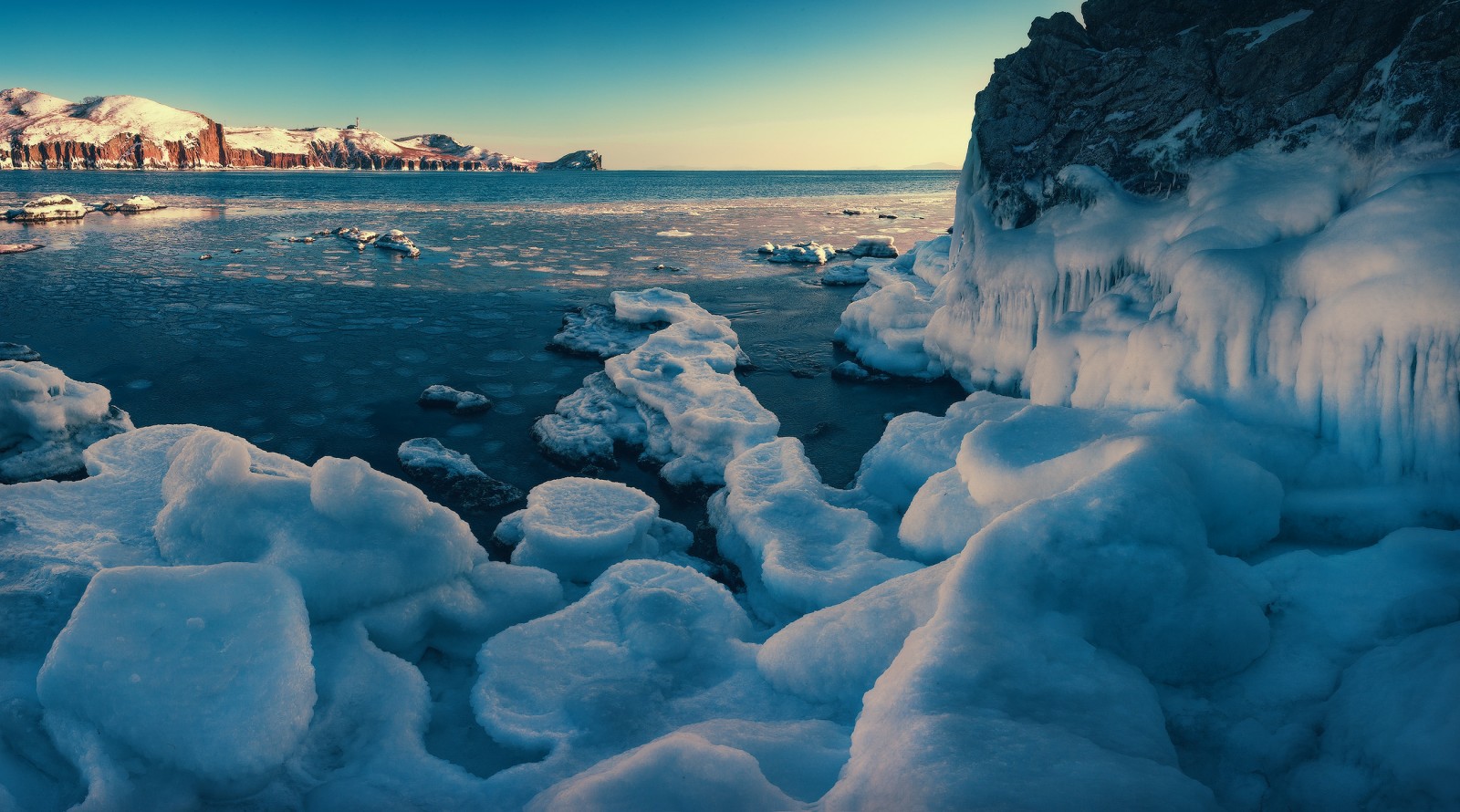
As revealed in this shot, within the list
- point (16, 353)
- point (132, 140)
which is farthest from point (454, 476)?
point (132, 140)

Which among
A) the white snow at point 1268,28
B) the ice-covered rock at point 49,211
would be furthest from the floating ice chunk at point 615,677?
the ice-covered rock at point 49,211

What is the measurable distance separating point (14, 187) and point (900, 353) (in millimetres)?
71257

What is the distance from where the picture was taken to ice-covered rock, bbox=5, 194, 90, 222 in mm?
29562

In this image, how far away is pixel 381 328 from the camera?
43.6ft

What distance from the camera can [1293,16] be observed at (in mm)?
6965

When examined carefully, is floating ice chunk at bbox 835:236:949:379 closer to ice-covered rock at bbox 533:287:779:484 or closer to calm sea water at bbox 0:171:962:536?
calm sea water at bbox 0:171:962:536

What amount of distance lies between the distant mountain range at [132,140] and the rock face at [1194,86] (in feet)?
458

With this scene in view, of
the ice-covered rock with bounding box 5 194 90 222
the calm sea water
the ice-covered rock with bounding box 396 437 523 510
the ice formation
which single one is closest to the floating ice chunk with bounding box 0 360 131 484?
the calm sea water

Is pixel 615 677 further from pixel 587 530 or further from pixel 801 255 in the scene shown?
pixel 801 255

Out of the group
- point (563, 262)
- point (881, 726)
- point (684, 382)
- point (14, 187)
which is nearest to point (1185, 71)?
point (684, 382)

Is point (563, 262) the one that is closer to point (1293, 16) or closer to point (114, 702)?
point (1293, 16)

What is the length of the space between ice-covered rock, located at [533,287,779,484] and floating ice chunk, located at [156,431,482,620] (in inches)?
124

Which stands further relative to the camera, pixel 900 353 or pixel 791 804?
pixel 900 353

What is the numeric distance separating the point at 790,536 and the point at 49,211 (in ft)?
128
